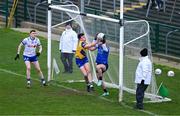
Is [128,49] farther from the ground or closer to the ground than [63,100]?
farther from the ground

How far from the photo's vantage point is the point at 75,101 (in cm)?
1992

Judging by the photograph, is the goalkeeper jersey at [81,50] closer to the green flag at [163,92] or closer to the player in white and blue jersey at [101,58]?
the player in white and blue jersey at [101,58]

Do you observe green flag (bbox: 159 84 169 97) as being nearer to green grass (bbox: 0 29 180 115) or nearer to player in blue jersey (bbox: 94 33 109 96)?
green grass (bbox: 0 29 180 115)

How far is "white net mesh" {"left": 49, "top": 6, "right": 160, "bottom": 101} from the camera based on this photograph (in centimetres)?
2012

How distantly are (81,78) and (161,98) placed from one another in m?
3.80

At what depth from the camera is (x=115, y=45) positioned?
20.8 metres

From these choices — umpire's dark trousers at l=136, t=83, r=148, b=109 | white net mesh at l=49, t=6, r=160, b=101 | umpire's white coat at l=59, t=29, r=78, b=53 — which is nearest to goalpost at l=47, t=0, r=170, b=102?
white net mesh at l=49, t=6, r=160, b=101

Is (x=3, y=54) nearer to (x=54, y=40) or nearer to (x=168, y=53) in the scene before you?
(x=54, y=40)

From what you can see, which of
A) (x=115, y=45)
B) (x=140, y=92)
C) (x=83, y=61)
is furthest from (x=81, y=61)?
(x=140, y=92)

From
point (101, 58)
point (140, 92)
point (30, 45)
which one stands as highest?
point (30, 45)

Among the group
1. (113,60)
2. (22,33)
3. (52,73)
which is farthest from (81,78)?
(22,33)

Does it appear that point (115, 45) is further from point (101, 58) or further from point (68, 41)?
point (68, 41)

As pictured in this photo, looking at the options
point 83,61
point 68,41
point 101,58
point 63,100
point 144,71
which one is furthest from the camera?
point 68,41

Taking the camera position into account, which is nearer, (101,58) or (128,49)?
(128,49)
